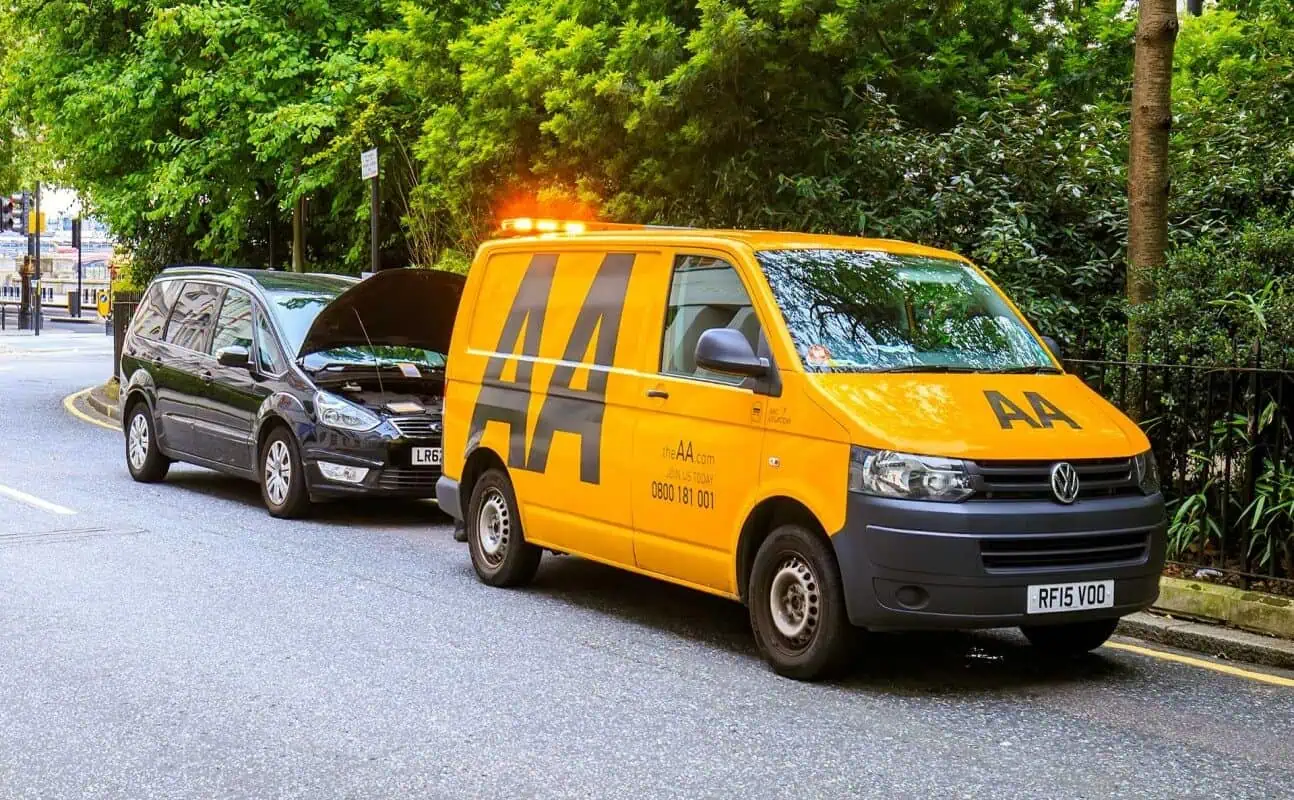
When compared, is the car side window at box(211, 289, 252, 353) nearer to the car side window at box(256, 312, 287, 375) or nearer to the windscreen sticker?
the car side window at box(256, 312, 287, 375)

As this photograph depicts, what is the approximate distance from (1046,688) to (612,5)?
28.3 feet

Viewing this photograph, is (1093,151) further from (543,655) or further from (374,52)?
(374,52)

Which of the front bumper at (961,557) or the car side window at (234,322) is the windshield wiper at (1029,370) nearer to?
the front bumper at (961,557)

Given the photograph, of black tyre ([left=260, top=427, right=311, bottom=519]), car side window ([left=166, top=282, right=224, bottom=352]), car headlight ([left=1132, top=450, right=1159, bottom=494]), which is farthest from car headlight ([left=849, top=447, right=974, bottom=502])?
car side window ([left=166, top=282, right=224, bottom=352])

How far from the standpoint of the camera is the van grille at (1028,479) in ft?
20.0

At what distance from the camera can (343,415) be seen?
1100cm

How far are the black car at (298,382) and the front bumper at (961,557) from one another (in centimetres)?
542

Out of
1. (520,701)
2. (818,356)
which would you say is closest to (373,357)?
(818,356)

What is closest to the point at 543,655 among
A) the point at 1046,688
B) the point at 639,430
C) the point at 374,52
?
the point at 639,430

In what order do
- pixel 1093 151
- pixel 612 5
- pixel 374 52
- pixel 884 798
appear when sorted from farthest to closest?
pixel 374 52, pixel 612 5, pixel 1093 151, pixel 884 798

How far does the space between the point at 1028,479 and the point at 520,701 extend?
216 cm

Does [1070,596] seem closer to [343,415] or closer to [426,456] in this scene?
[426,456]

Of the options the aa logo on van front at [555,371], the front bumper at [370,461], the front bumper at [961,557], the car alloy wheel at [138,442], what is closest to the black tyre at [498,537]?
the aa logo on van front at [555,371]

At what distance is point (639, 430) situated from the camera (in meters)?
7.36
